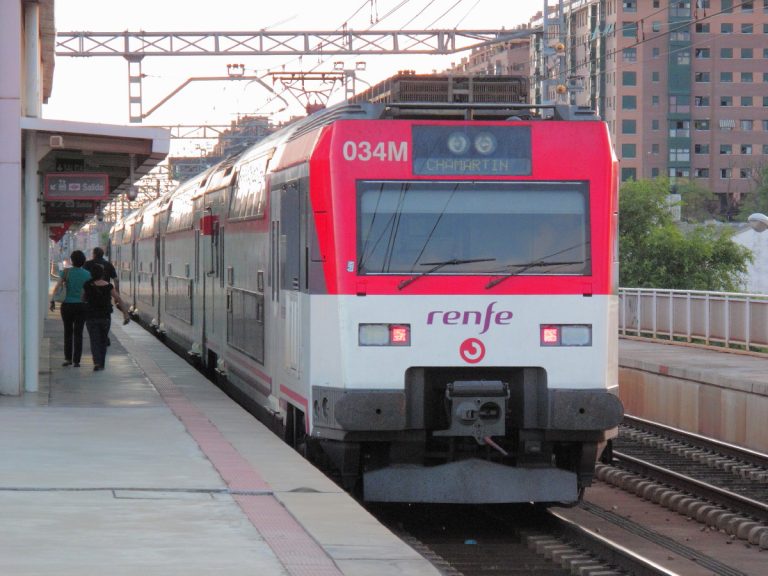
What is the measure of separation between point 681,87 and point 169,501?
11448 cm

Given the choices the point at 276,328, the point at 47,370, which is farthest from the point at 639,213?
the point at 276,328

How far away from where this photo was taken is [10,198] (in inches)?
640

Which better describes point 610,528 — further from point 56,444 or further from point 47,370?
point 47,370

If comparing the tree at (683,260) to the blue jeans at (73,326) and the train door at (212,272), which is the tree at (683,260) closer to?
the blue jeans at (73,326)

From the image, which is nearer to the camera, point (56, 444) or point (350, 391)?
point (350, 391)

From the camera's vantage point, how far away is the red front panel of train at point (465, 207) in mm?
10789

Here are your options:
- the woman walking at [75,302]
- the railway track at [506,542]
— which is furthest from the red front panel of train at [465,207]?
the woman walking at [75,302]

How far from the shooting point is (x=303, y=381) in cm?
1141

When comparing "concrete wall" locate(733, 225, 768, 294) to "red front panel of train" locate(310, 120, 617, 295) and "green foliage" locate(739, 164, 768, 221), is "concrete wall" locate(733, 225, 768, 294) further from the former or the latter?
"red front panel of train" locate(310, 120, 617, 295)

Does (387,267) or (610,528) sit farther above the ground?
(387,267)

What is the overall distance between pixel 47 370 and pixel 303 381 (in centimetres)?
1016

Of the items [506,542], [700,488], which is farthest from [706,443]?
[506,542]

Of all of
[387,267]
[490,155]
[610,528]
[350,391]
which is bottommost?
[610,528]

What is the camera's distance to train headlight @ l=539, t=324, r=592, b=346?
429 inches
